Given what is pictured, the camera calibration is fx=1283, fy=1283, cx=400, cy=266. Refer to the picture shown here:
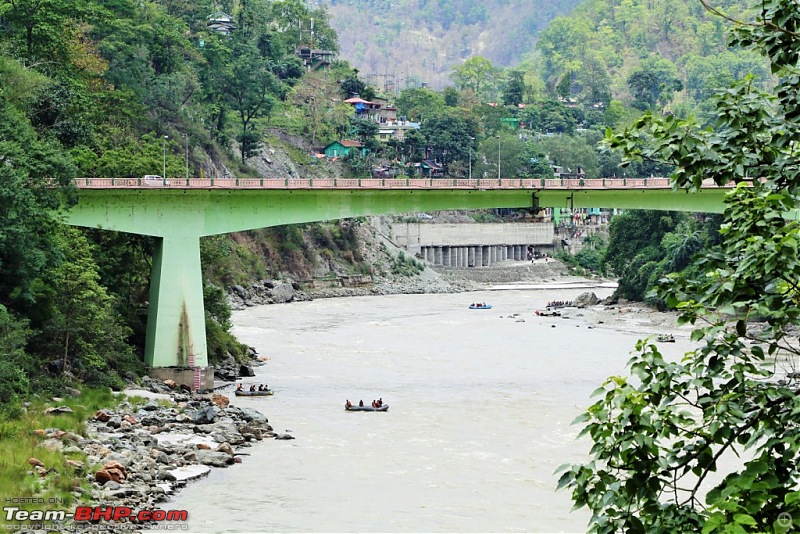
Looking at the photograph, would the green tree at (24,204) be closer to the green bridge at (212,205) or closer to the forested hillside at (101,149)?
the forested hillside at (101,149)

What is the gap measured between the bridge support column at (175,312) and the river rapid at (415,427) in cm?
326

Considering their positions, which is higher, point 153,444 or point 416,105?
point 416,105

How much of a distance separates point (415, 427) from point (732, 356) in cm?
2649

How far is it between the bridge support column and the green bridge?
3cm

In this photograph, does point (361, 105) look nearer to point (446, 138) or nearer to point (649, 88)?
point (446, 138)

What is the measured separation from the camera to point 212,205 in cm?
4488

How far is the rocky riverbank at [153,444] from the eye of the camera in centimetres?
2547

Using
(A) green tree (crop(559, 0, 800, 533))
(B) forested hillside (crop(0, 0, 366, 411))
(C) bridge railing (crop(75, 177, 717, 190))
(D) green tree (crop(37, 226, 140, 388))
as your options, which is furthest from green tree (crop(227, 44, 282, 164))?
(A) green tree (crop(559, 0, 800, 533))

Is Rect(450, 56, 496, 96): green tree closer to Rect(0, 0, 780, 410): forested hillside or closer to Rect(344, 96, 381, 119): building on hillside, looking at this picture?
Rect(0, 0, 780, 410): forested hillside

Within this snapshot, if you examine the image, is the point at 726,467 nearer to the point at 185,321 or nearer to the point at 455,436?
the point at 455,436

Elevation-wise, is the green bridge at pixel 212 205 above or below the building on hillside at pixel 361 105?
below

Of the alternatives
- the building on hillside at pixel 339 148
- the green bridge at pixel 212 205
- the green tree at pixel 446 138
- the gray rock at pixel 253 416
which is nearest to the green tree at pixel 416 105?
the green tree at pixel 446 138

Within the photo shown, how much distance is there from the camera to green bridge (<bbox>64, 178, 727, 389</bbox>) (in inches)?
1687

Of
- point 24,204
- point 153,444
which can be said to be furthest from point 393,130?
point 153,444
